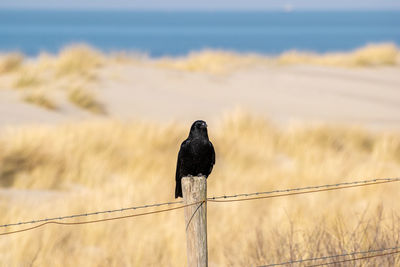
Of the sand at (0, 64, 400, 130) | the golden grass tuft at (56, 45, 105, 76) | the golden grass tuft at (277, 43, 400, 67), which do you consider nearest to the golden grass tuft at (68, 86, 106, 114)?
the sand at (0, 64, 400, 130)

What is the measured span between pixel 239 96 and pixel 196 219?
46.9 feet

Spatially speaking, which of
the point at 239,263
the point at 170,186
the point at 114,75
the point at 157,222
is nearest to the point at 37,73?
the point at 114,75

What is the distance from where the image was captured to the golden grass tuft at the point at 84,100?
13828mm

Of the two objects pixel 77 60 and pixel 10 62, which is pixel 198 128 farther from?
pixel 10 62

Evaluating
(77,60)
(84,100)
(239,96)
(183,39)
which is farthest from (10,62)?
(183,39)

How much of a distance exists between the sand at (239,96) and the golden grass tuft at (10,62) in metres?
2.32

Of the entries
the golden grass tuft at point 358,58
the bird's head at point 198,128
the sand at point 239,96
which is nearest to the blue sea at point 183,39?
the golden grass tuft at point 358,58

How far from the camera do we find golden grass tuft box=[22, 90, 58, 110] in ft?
42.4

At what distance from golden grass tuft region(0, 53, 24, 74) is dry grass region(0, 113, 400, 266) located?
7.87m

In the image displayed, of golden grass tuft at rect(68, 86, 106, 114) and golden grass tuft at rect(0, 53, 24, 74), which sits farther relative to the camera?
golden grass tuft at rect(0, 53, 24, 74)

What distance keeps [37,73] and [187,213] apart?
13.8 m

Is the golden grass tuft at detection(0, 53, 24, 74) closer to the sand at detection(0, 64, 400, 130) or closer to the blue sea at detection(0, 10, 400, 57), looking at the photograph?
the sand at detection(0, 64, 400, 130)

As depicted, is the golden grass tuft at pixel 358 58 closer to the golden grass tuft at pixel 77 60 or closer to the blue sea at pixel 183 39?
the blue sea at pixel 183 39

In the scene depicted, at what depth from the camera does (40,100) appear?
13.0 metres
